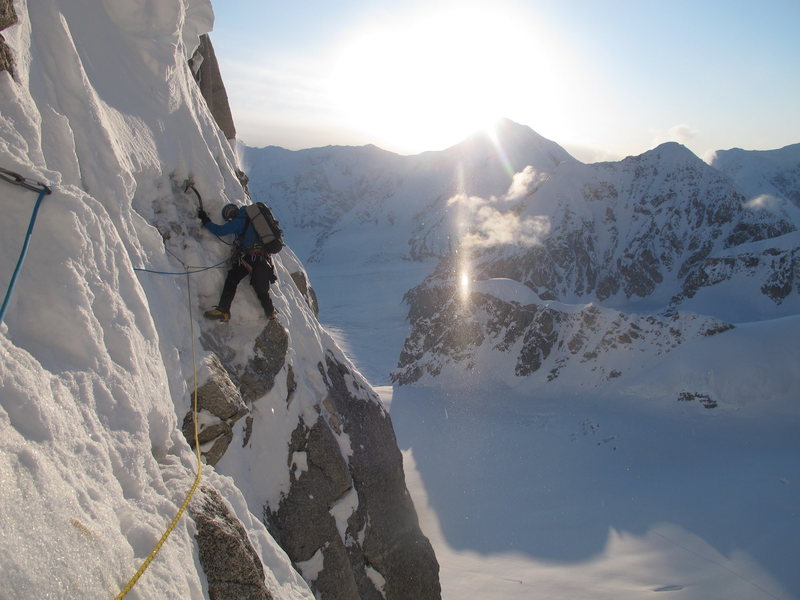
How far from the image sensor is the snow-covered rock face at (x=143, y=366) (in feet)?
8.08

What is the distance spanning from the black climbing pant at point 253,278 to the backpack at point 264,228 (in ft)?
0.61

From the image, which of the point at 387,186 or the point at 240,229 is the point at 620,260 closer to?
the point at 240,229

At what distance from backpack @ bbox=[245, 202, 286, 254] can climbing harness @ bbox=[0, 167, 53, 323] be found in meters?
3.04

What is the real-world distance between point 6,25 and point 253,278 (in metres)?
3.11

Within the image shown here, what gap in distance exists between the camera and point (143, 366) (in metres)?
3.63

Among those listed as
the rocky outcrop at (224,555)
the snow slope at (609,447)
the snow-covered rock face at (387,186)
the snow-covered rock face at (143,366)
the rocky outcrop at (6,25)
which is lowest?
the snow slope at (609,447)

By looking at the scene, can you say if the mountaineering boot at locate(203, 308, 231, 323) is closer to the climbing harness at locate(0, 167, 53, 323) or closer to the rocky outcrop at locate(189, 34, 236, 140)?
the climbing harness at locate(0, 167, 53, 323)

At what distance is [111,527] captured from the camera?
2.54 m

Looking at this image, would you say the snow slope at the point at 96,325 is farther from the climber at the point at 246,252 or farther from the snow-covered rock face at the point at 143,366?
the climber at the point at 246,252

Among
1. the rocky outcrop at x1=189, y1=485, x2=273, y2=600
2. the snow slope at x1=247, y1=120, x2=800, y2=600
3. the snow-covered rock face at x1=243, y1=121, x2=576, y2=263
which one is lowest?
the snow slope at x1=247, y1=120, x2=800, y2=600

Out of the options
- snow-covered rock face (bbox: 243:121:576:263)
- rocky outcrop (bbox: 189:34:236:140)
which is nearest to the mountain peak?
snow-covered rock face (bbox: 243:121:576:263)

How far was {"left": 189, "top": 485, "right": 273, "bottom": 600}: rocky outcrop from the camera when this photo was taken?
3.13 meters

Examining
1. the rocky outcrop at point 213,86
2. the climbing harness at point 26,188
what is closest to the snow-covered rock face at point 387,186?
the rocky outcrop at point 213,86

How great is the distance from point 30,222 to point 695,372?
2122cm
